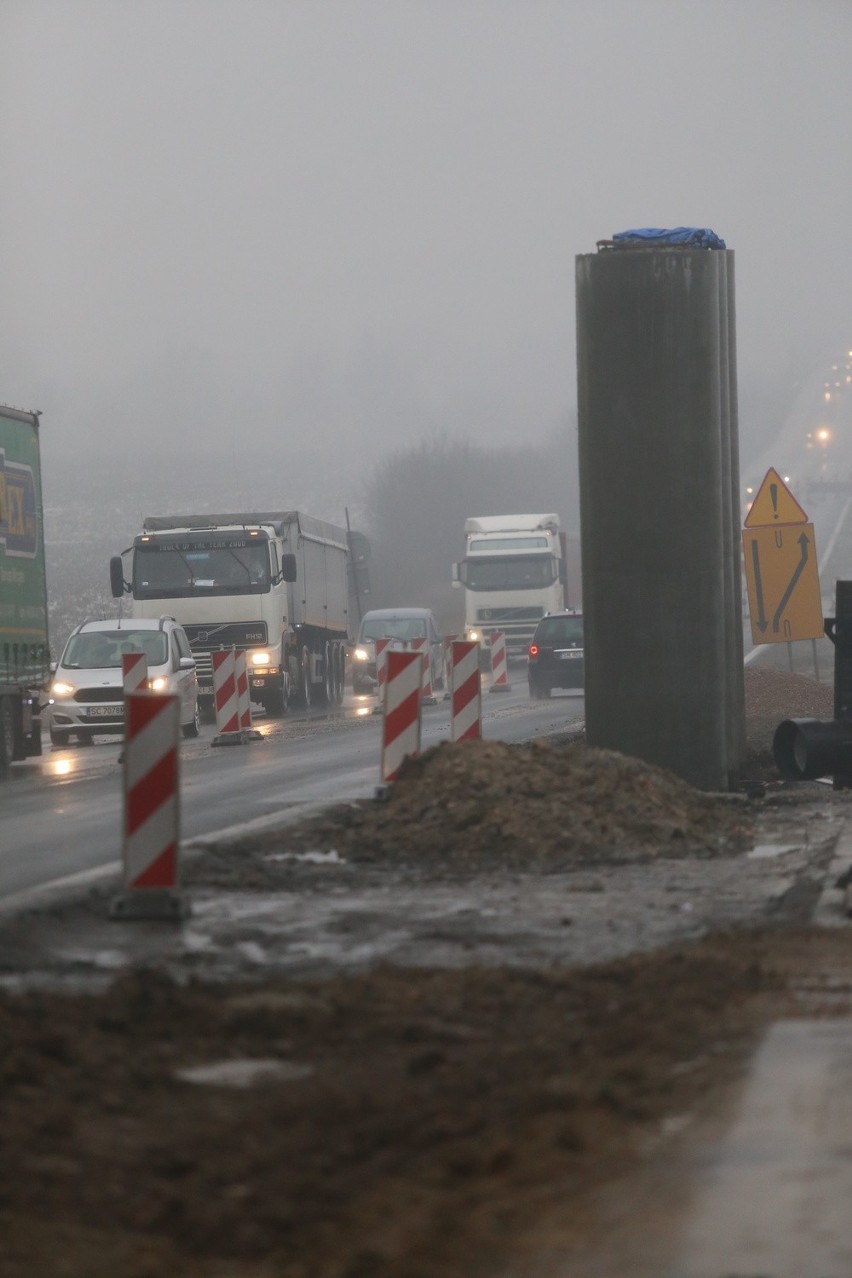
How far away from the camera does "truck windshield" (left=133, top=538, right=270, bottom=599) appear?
35125 mm

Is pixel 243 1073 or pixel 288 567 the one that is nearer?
pixel 243 1073

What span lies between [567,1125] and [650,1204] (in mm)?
643

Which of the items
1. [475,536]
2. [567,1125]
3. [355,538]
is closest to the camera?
[567,1125]

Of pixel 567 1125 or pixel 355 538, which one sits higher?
pixel 355 538

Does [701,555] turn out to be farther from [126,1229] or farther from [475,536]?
[475,536]

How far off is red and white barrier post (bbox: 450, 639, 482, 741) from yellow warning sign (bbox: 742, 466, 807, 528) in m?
6.10

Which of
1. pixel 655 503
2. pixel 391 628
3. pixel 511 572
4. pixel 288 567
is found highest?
pixel 511 572

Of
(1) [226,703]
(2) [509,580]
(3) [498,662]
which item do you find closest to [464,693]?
(1) [226,703]

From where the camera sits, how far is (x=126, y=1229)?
3965 millimetres

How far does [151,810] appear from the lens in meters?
8.74

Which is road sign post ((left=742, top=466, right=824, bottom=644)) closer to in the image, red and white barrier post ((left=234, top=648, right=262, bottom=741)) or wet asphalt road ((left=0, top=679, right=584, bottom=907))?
wet asphalt road ((left=0, top=679, right=584, bottom=907))

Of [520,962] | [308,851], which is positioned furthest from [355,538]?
[520,962]

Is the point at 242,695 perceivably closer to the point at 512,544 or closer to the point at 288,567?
the point at 288,567

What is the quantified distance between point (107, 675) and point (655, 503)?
1436 centimetres
